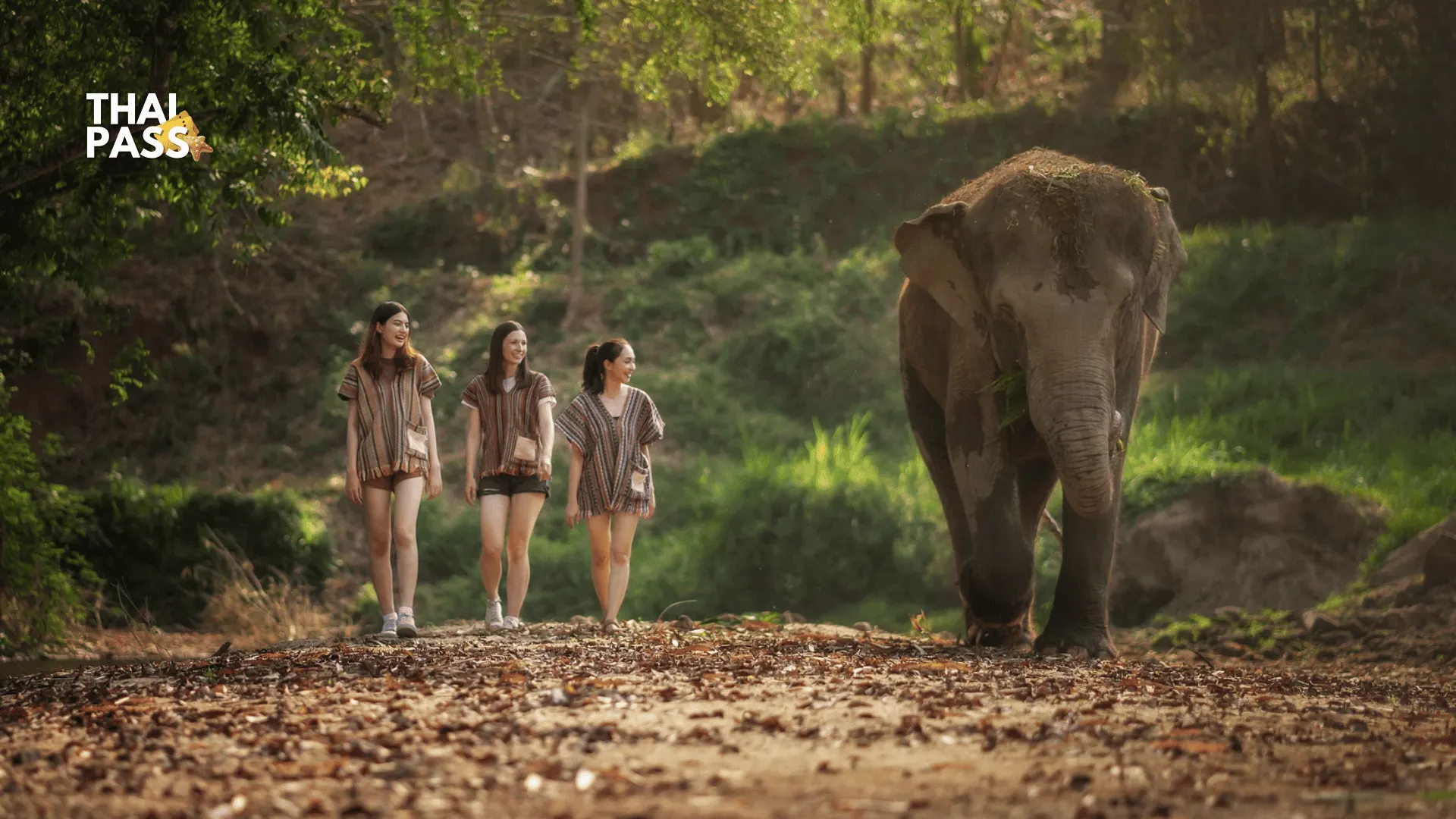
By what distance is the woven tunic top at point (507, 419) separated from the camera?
11500 millimetres

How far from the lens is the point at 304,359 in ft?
95.5

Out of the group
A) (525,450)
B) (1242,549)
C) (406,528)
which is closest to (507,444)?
(525,450)

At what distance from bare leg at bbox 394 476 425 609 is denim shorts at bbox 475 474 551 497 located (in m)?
0.54

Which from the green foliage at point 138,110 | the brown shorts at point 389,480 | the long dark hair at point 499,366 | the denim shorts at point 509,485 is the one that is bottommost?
the denim shorts at point 509,485

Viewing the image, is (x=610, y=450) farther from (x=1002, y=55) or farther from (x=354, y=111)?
(x=1002, y=55)

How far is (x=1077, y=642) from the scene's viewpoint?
10.5 metres

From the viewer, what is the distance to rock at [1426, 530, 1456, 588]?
13336mm

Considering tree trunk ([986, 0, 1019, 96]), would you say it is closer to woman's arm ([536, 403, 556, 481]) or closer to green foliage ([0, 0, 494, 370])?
green foliage ([0, 0, 494, 370])

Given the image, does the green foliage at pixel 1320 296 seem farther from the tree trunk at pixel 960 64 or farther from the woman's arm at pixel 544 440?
the woman's arm at pixel 544 440

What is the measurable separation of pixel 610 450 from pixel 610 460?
7cm

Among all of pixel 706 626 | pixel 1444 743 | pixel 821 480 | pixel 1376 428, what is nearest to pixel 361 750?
pixel 1444 743

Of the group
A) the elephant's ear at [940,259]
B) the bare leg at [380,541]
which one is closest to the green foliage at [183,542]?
the bare leg at [380,541]

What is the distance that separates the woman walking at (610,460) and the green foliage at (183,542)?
321 inches

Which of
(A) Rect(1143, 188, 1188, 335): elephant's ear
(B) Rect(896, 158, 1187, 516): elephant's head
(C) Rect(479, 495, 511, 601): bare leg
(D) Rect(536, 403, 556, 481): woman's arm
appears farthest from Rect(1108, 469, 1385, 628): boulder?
(C) Rect(479, 495, 511, 601): bare leg
